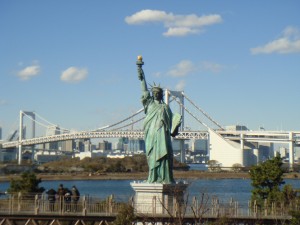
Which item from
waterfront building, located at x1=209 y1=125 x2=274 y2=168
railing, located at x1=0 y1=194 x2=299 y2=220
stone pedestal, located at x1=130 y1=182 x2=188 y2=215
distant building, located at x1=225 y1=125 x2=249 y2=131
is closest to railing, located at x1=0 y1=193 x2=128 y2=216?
railing, located at x1=0 y1=194 x2=299 y2=220

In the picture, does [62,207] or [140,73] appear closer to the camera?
[62,207]

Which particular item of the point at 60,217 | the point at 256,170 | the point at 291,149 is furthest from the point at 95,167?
the point at 60,217

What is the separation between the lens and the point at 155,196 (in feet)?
44.6

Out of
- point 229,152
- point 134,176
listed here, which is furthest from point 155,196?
point 229,152

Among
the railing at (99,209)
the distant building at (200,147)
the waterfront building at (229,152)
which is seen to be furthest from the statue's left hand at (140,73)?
the distant building at (200,147)

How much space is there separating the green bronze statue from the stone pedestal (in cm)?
31

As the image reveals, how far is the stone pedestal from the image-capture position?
529 inches

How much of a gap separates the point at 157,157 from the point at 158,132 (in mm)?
563

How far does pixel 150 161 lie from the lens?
14.2 meters

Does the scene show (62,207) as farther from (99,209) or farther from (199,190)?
(199,190)

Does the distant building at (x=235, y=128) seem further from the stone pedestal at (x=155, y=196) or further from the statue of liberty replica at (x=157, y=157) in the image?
the stone pedestal at (x=155, y=196)

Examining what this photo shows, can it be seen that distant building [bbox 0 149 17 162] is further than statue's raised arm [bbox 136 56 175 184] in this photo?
Yes

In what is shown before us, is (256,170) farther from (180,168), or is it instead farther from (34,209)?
(180,168)

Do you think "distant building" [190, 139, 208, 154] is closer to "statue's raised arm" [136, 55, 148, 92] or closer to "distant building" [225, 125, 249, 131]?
"distant building" [225, 125, 249, 131]
